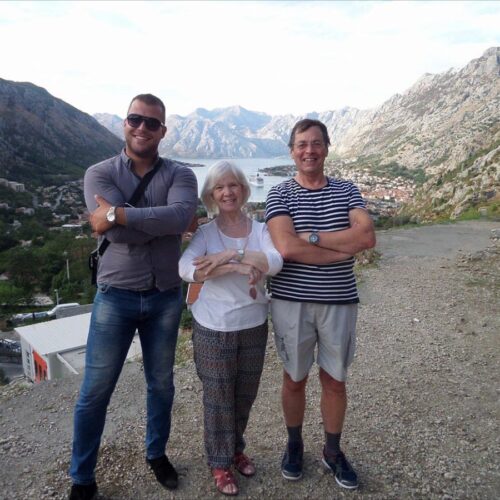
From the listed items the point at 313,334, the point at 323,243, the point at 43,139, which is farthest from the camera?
the point at 43,139

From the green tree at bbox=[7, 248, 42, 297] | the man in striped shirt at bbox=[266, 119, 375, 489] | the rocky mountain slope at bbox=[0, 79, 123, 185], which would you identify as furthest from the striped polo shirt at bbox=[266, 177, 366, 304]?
the rocky mountain slope at bbox=[0, 79, 123, 185]

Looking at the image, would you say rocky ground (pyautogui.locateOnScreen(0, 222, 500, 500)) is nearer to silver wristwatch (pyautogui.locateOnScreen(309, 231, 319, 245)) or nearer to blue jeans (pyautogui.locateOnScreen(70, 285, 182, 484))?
blue jeans (pyautogui.locateOnScreen(70, 285, 182, 484))

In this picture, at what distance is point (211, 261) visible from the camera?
6.71 ft

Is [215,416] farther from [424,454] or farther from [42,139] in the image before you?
[42,139]

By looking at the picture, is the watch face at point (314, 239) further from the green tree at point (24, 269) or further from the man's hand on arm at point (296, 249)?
the green tree at point (24, 269)

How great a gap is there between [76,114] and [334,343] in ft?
439

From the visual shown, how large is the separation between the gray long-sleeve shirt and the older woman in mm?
106

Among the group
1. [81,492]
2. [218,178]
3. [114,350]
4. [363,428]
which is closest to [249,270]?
[218,178]

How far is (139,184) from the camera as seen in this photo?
209 centimetres

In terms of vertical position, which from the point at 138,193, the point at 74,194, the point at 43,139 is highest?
the point at 43,139

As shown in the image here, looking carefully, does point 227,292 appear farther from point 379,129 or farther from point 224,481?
point 379,129

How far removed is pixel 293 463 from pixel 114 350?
116cm

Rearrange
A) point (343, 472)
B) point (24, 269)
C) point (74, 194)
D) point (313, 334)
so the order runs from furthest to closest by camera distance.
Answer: point (74, 194)
point (24, 269)
point (343, 472)
point (313, 334)

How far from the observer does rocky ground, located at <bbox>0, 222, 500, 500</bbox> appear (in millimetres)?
2467
